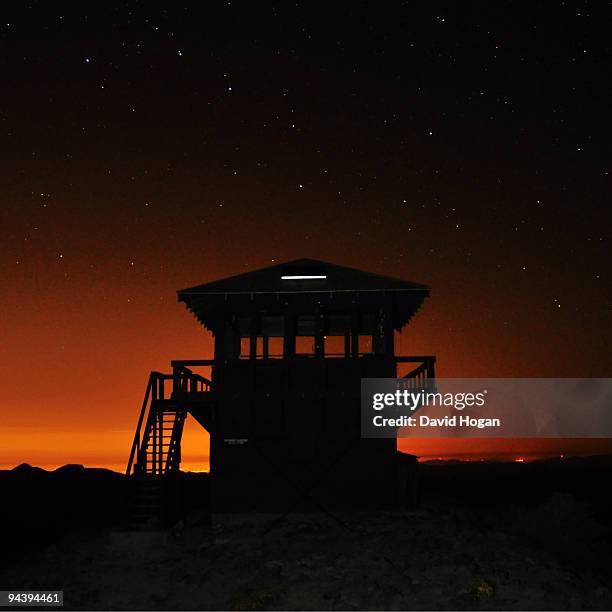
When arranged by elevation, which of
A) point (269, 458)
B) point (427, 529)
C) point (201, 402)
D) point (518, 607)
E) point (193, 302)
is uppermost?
point (193, 302)

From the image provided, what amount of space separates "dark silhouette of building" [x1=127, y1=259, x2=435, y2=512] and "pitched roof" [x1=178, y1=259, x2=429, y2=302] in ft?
0.11

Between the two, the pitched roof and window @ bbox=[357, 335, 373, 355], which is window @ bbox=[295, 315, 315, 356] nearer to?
the pitched roof

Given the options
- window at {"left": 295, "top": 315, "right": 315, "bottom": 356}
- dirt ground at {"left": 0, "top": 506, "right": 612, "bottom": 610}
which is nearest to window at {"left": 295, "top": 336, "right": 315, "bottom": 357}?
window at {"left": 295, "top": 315, "right": 315, "bottom": 356}

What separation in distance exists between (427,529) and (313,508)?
12.6 feet

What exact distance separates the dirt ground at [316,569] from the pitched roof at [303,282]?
7.00m

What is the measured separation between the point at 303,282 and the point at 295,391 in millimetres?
3443

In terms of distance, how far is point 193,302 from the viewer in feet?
85.7

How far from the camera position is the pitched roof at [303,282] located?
25.1 m

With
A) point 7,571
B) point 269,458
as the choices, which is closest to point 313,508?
point 269,458

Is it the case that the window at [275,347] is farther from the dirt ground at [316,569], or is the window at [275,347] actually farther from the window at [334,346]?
the dirt ground at [316,569]

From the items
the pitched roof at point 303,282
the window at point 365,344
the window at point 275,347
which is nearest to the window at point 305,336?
the window at point 275,347

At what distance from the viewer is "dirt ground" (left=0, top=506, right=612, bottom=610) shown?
16859 mm

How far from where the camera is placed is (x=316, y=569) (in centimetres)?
1905

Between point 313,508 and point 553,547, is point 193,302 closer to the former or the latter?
point 313,508
